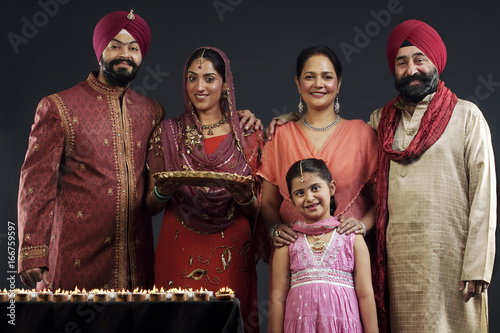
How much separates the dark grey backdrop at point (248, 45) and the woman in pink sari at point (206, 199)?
4.44ft

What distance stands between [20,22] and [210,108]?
6.29ft

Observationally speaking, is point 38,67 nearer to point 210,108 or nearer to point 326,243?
point 210,108

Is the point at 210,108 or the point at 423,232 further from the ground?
the point at 210,108

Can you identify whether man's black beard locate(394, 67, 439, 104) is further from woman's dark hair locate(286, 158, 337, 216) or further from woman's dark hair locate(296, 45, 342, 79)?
woman's dark hair locate(286, 158, 337, 216)

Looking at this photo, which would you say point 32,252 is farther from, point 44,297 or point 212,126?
point 212,126

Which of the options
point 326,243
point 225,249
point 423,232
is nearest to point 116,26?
point 225,249

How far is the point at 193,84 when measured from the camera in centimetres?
320

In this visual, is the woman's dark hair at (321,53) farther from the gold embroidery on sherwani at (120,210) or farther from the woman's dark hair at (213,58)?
the gold embroidery on sherwani at (120,210)

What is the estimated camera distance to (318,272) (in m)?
2.79

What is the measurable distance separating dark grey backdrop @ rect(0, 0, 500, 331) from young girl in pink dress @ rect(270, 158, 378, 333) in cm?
180

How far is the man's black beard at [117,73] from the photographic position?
10.4 ft

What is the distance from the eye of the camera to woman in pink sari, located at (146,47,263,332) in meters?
3.10

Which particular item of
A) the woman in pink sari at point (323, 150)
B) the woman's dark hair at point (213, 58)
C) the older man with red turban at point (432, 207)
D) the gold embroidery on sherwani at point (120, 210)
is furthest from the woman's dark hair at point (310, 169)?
the gold embroidery on sherwani at point (120, 210)

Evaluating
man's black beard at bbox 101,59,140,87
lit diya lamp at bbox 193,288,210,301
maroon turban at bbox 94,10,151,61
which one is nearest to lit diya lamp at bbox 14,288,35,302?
lit diya lamp at bbox 193,288,210,301
